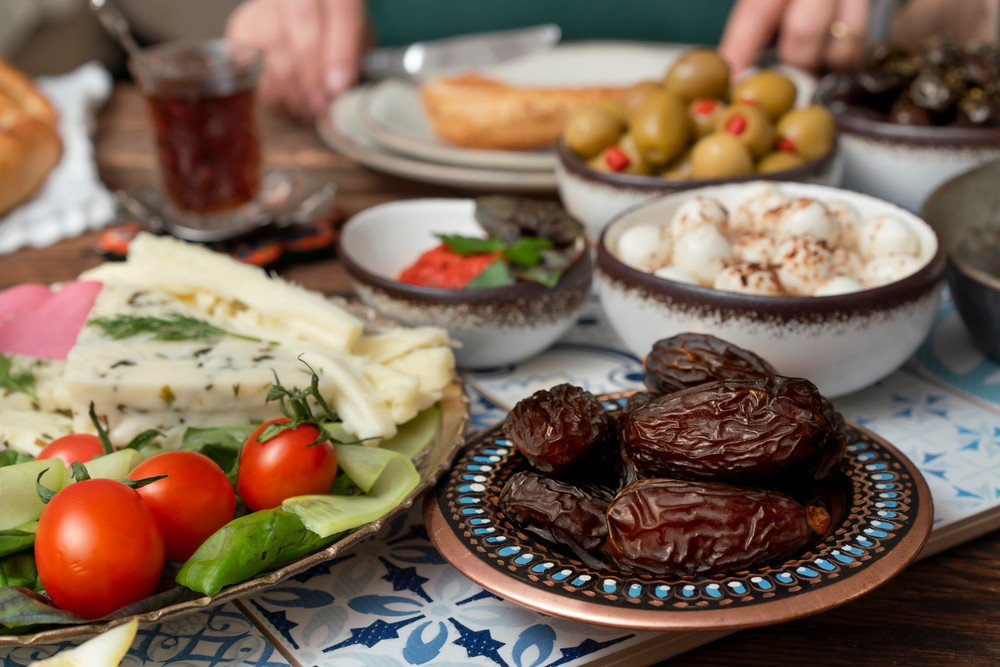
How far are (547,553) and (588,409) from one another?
0.16m

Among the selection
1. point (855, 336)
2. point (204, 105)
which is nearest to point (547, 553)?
point (855, 336)

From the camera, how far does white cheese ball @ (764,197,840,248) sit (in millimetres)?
1179

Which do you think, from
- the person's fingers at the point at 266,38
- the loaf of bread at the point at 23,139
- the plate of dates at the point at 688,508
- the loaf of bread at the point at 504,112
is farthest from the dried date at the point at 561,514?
the person's fingers at the point at 266,38

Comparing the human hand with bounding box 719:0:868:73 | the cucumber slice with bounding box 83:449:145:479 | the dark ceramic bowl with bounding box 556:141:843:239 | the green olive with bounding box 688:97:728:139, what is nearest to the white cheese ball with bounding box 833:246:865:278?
the dark ceramic bowl with bounding box 556:141:843:239

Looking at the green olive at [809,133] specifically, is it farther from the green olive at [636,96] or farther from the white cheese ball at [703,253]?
the white cheese ball at [703,253]

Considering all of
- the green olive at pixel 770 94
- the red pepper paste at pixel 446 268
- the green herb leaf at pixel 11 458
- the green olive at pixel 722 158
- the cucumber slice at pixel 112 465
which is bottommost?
the green herb leaf at pixel 11 458

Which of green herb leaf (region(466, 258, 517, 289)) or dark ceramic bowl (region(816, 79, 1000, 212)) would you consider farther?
dark ceramic bowl (region(816, 79, 1000, 212))

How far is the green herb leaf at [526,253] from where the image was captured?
4.17 ft

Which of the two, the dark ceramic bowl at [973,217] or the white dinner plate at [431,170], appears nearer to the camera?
the dark ceramic bowl at [973,217]

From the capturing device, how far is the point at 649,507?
763mm

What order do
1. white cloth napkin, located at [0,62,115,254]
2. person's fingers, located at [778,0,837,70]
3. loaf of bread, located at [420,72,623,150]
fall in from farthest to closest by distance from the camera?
person's fingers, located at [778,0,837,70], loaf of bread, located at [420,72,623,150], white cloth napkin, located at [0,62,115,254]

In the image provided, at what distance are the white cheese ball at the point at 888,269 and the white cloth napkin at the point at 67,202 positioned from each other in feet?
4.85

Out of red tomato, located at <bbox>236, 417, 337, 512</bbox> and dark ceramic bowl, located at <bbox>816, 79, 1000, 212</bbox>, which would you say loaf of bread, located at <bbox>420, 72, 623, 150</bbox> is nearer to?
dark ceramic bowl, located at <bbox>816, 79, 1000, 212</bbox>

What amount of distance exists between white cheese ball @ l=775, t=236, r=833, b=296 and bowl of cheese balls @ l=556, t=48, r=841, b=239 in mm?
258
